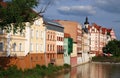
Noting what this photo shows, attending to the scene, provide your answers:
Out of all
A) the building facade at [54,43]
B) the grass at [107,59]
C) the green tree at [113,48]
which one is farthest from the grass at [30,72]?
the green tree at [113,48]

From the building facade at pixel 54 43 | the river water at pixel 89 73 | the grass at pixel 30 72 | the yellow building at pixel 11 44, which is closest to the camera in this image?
the grass at pixel 30 72

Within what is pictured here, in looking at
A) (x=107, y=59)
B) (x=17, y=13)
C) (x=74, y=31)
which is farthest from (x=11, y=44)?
(x=107, y=59)

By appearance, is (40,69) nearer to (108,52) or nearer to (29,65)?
(29,65)

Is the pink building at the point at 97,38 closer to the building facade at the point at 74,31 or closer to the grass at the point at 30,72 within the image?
the building facade at the point at 74,31

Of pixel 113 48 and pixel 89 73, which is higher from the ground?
pixel 113 48

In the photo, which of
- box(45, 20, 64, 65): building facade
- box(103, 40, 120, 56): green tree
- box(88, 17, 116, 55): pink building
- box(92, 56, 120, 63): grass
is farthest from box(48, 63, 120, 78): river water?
box(88, 17, 116, 55): pink building

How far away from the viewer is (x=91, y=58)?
408ft

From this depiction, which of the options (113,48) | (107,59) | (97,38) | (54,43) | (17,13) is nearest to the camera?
(17,13)

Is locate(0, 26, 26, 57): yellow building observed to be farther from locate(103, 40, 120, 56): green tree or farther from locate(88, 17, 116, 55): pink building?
locate(88, 17, 116, 55): pink building

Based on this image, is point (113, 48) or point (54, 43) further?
point (113, 48)

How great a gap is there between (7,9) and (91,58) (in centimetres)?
9538

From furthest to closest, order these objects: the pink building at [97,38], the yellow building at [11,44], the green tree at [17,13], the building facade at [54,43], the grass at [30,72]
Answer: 1. the pink building at [97,38]
2. the building facade at [54,43]
3. the yellow building at [11,44]
4. the grass at [30,72]
5. the green tree at [17,13]

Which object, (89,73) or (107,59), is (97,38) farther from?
(89,73)

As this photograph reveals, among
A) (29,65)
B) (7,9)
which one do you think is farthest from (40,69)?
(7,9)
